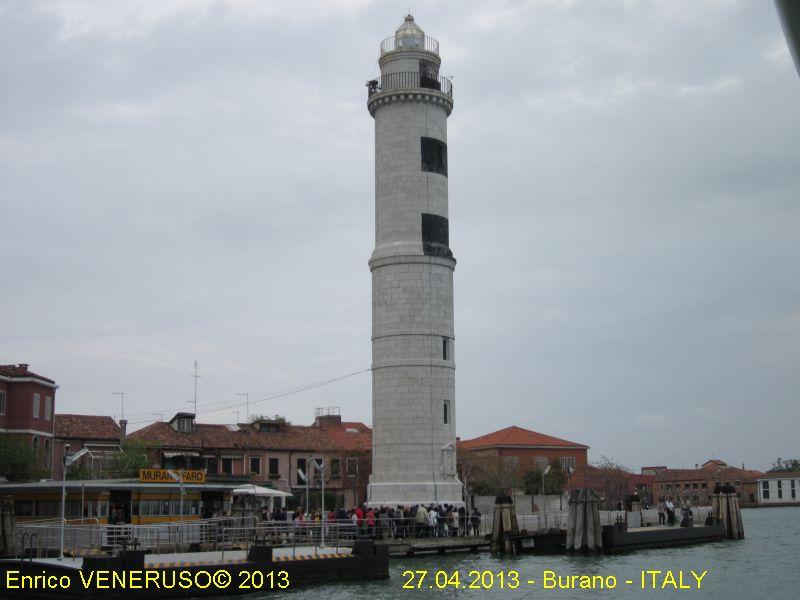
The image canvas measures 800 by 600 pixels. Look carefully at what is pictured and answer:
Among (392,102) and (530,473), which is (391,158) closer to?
(392,102)

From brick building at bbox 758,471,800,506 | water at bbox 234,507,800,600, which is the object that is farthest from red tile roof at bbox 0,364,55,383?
brick building at bbox 758,471,800,506

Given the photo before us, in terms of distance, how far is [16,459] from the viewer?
39750 mm

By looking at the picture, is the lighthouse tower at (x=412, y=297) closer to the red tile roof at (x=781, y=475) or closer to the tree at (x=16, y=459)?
the tree at (x=16, y=459)

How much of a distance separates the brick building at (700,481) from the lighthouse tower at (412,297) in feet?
239

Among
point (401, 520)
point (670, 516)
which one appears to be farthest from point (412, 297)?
point (670, 516)

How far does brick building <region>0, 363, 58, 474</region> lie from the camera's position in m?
43.7

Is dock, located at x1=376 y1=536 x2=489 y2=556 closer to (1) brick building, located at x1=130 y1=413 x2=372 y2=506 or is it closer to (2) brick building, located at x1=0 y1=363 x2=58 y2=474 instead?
(2) brick building, located at x1=0 y1=363 x2=58 y2=474

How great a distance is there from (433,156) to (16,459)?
70.9 ft

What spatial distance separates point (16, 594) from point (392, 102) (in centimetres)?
2518

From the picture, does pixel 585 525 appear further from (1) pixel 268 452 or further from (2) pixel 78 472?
(1) pixel 268 452

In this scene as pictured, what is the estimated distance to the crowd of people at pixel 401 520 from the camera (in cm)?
3372

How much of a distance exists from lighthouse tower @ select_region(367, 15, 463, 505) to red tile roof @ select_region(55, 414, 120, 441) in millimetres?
23192

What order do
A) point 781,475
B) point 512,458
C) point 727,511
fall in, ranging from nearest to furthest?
point 727,511, point 512,458, point 781,475

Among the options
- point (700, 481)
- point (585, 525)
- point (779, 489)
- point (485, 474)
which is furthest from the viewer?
point (779, 489)
